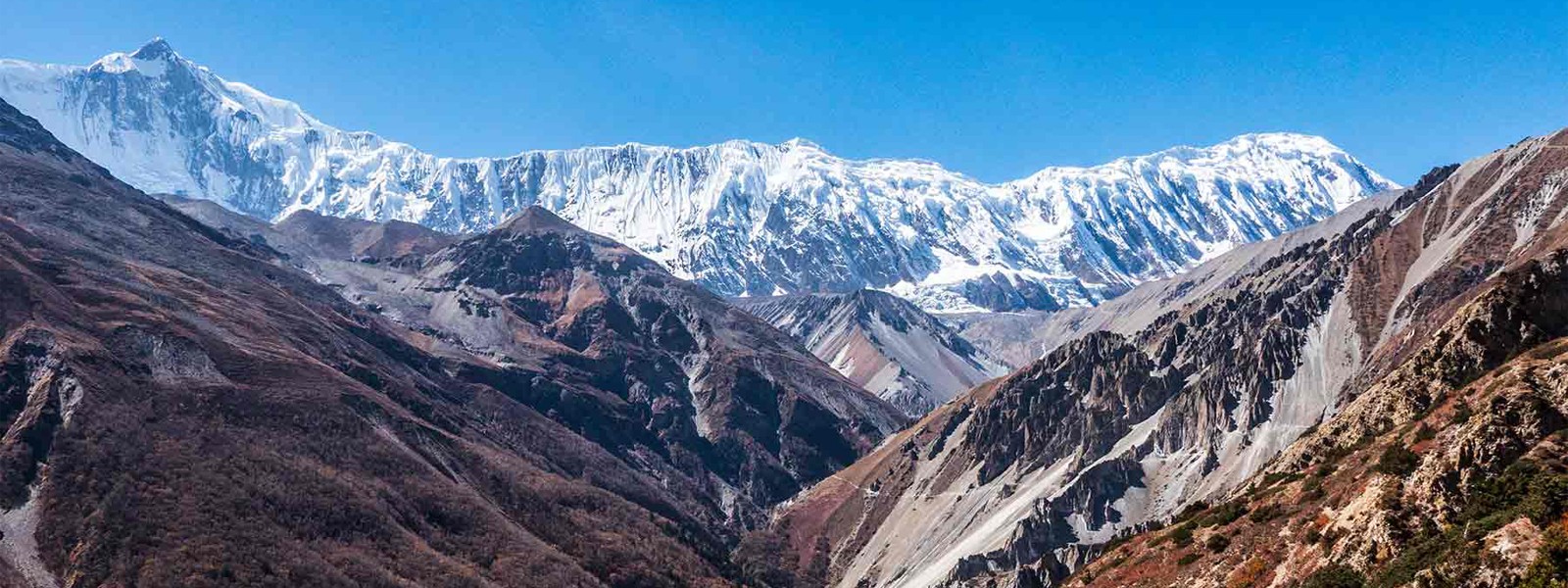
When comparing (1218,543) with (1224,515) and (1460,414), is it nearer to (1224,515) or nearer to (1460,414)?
(1224,515)

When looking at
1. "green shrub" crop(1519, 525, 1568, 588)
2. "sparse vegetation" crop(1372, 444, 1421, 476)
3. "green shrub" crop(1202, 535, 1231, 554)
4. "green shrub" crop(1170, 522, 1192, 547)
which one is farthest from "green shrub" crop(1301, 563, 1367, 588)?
"green shrub" crop(1170, 522, 1192, 547)

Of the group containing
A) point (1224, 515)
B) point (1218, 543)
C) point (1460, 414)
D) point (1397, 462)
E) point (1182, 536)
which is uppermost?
point (1460, 414)

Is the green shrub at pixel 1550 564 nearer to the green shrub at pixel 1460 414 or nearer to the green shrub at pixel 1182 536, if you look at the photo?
the green shrub at pixel 1460 414

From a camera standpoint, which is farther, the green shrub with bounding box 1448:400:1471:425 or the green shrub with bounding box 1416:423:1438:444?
the green shrub with bounding box 1416:423:1438:444

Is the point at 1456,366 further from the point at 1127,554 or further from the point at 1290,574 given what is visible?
the point at 1290,574

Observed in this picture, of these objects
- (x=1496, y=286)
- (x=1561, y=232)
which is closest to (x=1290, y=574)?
(x=1496, y=286)

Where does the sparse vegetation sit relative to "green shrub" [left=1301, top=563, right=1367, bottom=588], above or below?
above

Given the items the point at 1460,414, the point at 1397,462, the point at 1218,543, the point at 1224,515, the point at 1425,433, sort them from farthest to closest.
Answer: the point at 1224,515, the point at 1218,543, the point at 1425,433, the point at 1460,414, the point at 1397,462

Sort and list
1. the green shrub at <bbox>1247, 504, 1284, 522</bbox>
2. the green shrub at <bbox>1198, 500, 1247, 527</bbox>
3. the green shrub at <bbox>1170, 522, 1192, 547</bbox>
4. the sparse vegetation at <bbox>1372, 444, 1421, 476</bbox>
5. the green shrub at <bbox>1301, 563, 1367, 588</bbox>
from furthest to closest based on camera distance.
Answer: the green shrub at <bbox>1198, 500, 1247, 527</bbox>, the green shrub at <bbox>1170, 522, 1192, 547</bbox>, the green shrub at <bbox>1247, 504, 1284, 522</bbox>, the sparse vegetation at <bbox>1372, 444, 1421, 476</bbox>, the green shrub at <bbox>1301, 563, 1367, 588</bbox>

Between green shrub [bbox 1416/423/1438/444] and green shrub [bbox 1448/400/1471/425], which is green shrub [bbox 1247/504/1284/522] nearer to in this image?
green shrub [bbox 1416/423/1438/444]

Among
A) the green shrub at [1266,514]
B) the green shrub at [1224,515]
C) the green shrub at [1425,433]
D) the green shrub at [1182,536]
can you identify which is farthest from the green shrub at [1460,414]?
the green shrub at [1182,536]

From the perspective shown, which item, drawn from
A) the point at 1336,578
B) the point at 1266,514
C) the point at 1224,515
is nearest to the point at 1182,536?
the point at 1224,515
